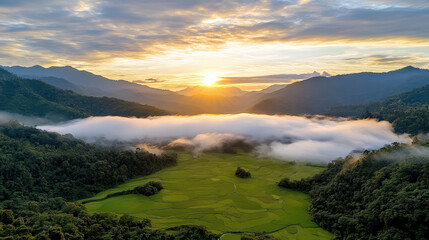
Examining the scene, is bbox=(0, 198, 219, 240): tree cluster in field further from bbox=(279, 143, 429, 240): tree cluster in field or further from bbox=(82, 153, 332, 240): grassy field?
bbox=(279, 143, 429, 240): tree cluster in field

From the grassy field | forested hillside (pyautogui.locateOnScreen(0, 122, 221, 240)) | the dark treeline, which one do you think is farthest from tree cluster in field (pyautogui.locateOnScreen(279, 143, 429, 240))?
the dark treeline

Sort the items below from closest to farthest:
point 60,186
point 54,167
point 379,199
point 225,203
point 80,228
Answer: point 80,228 → point 379,199 → point 225,203 → point 60,186 → point 54,167

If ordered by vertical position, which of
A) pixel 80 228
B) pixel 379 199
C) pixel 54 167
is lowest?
pixel 80 228

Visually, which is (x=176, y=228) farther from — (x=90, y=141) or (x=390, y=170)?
(x=90, y=141)

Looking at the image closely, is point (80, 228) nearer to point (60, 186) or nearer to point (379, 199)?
point (60, 186)

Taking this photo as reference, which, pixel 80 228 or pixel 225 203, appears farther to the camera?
pixel 225 203

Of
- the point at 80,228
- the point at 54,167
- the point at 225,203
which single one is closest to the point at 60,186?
the point at 54,167
